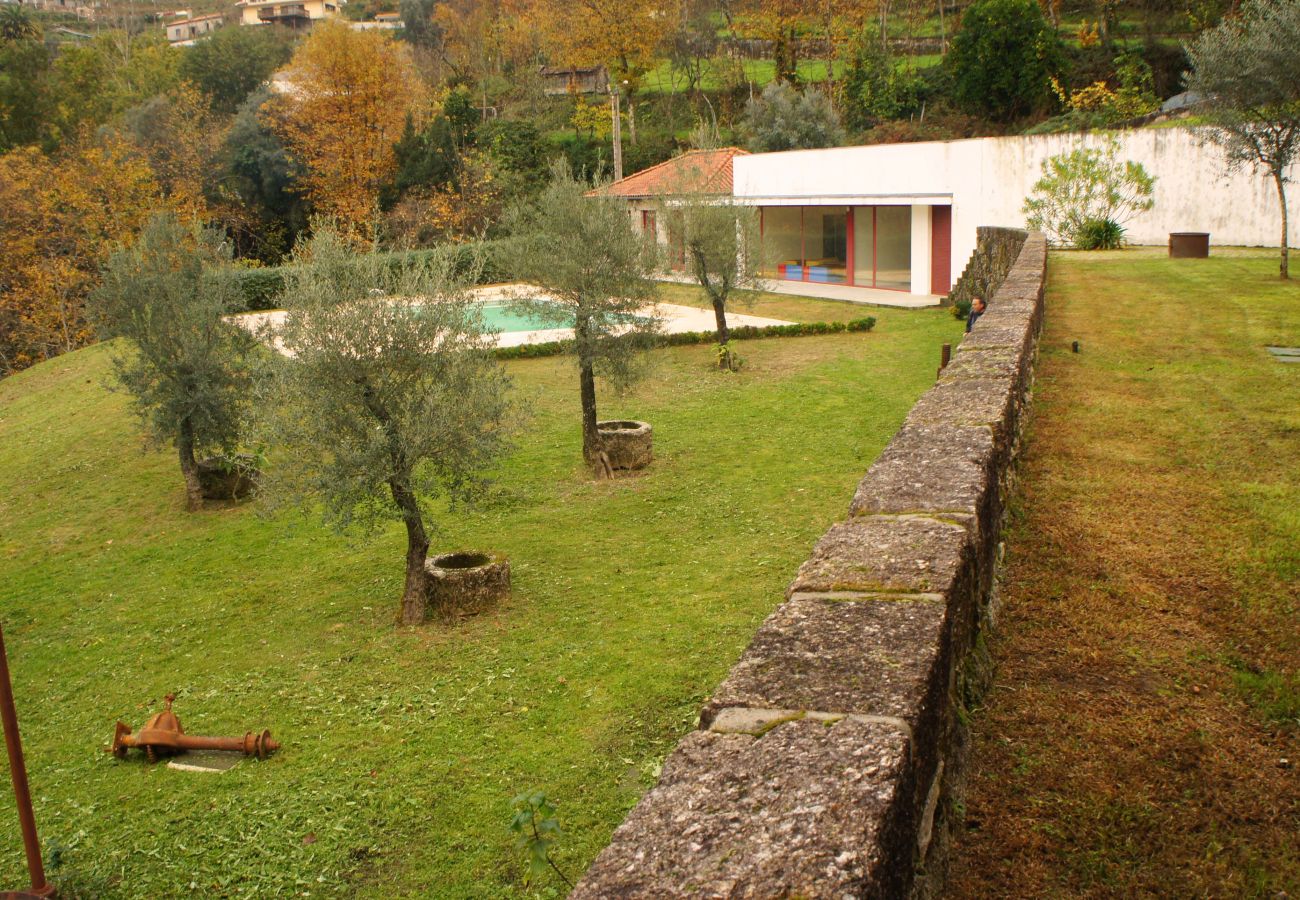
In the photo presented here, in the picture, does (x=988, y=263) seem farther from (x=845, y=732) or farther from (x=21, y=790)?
(x=845, y=732)

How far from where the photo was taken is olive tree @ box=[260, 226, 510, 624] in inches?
380

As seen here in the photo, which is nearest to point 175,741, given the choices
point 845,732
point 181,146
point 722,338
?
point 845,732

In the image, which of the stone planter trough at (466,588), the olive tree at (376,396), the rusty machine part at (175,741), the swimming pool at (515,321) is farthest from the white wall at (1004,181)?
the rusty machine part at (175,741)

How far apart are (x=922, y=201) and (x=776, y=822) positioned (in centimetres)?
2838

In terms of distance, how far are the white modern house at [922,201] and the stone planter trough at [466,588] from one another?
1118 cm

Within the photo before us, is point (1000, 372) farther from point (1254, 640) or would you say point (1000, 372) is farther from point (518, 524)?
point (518, 524)

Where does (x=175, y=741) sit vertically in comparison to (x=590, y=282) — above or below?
below

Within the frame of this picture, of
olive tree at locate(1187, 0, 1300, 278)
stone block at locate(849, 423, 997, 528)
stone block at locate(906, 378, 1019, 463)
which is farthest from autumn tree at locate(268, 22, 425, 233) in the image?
stone block at locate(849, 423, 997, 528)

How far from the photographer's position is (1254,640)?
12.6 ft

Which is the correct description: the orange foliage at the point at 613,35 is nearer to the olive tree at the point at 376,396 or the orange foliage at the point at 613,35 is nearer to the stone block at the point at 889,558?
the olive tree at the point at 376,396

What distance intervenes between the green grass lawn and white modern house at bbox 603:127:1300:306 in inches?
320

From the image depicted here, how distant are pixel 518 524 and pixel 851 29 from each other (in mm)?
50312

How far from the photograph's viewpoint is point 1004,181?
2703cm

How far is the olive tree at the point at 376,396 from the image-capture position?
31.6ft
